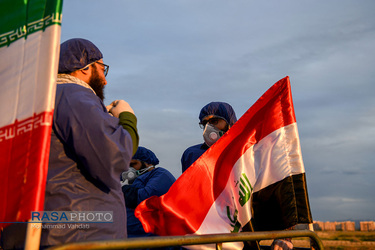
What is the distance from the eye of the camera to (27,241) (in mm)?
1729

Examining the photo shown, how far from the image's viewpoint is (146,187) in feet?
19.4

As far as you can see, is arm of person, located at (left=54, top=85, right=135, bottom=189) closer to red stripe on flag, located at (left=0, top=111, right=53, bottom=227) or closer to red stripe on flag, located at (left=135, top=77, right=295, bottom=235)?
red stripe on flag, located at (left=0, top=111, right=53, bottom=227)

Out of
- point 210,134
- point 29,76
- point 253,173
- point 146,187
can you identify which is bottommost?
point 253,173

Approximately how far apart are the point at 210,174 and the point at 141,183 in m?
2.89

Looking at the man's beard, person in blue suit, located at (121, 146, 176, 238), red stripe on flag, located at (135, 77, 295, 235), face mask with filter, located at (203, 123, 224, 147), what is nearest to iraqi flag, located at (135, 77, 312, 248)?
red stripe on flag, located at (135, 77, 295, 235)

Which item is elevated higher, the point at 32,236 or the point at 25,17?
the point at 25,17

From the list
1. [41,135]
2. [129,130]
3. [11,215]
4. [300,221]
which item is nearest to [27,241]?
[11,215]

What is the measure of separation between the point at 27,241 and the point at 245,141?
94.0 inches

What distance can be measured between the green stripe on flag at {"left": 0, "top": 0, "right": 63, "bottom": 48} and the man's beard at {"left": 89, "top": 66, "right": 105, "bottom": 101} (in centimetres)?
72

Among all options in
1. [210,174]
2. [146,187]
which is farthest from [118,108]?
[146,187]

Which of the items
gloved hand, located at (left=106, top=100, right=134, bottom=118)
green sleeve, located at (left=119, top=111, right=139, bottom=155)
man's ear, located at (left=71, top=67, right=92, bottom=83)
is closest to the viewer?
green sleeve, located at (left=119, top=111, right=139, bottom=155)

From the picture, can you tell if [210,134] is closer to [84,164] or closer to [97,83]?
[97,83]

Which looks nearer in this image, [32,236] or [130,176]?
[32,236]

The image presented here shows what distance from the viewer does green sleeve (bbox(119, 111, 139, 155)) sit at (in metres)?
2.39
